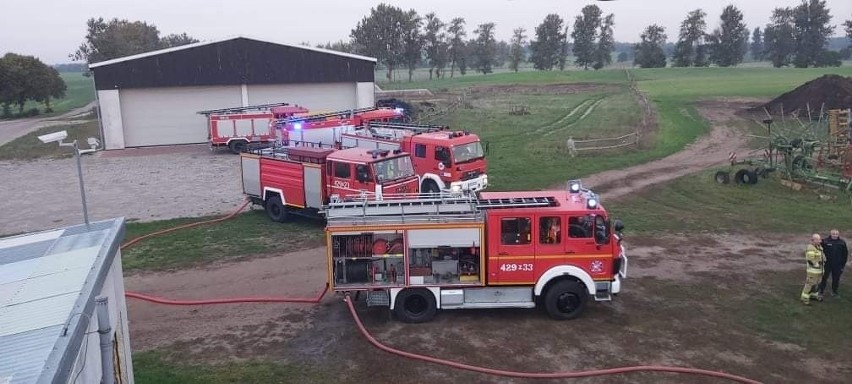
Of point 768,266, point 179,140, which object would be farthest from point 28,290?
point 179,140

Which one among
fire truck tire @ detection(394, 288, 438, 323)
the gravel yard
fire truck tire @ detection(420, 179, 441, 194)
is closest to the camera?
fire truck tire @ detection(394, 288, 438, 323)

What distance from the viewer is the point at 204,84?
43.7 metres

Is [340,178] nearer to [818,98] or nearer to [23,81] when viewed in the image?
[818,98]

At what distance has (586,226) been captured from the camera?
41.5 ft

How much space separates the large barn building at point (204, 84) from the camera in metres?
41.5

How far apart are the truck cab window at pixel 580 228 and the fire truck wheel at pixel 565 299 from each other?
2.98 feet

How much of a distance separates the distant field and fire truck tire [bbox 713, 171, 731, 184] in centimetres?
473

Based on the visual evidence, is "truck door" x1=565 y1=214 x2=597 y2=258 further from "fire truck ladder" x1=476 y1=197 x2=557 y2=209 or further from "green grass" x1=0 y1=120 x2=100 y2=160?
"green grass" x1=0 y1=120 x2=100 y2=160

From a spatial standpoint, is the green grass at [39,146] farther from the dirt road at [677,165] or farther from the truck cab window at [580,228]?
the truck cab window at [580,228]

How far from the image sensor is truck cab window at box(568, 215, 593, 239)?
41.5 ft

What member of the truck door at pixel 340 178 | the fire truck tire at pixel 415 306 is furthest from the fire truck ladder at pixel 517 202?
the truck door at pixel 340 178

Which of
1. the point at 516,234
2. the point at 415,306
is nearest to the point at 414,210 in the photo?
the point at 415,306

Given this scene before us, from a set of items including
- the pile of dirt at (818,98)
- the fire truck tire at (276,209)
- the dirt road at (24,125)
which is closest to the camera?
the fire truck tire at (276,209)

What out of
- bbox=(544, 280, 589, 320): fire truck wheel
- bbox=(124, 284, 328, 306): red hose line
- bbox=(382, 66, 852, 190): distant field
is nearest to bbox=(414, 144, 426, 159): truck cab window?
bbox=(382, 66, 852, 190): distant field
